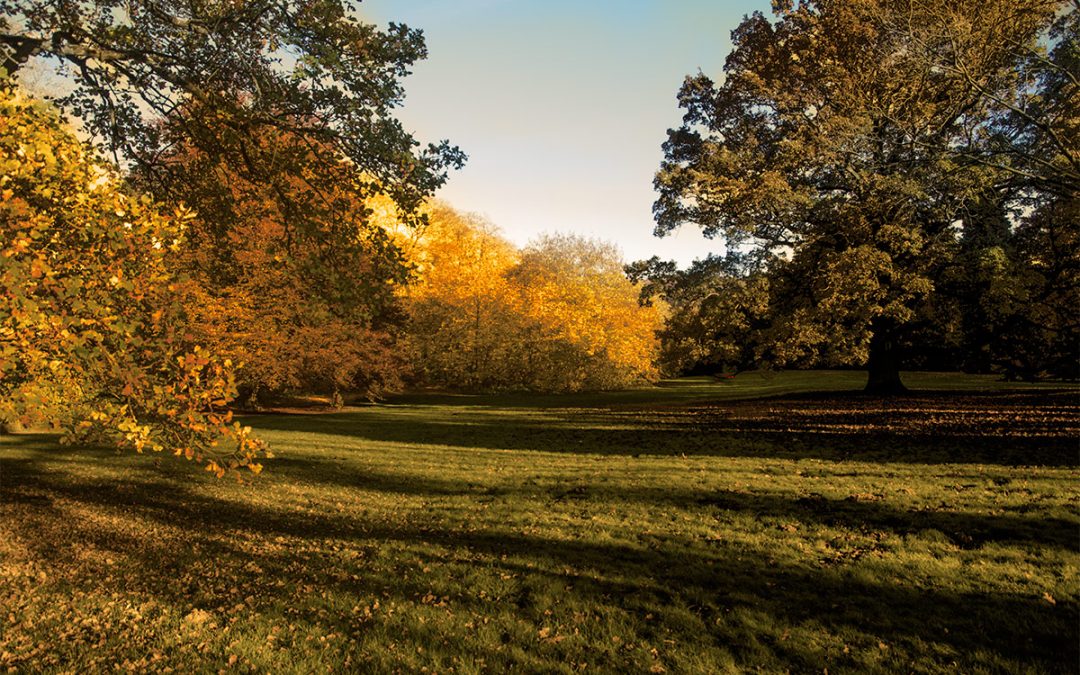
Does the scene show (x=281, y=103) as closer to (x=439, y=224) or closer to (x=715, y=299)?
(x=715, y=299)

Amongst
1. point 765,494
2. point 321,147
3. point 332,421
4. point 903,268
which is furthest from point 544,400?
point 321,147

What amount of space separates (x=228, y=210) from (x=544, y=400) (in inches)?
1075

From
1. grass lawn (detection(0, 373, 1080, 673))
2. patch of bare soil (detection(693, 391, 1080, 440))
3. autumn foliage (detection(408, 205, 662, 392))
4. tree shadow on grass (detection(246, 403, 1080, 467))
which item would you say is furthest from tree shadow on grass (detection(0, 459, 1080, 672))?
autumn foliage (detection(408, 205, 662, 392))

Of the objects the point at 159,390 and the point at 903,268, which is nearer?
the point at 159,390

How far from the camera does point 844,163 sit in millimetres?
20969

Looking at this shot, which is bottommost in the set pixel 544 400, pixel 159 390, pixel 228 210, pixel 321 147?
pixel 544 400

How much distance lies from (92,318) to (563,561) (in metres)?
5.65

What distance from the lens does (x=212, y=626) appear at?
5824mm

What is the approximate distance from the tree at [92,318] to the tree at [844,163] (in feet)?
60.5

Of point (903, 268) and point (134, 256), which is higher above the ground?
point (903, 268)

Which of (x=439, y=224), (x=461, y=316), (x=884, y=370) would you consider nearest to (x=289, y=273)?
(x=884, y=370)

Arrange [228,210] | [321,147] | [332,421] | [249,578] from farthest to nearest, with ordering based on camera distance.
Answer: [332,421]
[228,210]
[321,147]
[249,578]

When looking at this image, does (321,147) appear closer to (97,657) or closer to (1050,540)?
(97,657)

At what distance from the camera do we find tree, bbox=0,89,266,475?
4578mm
